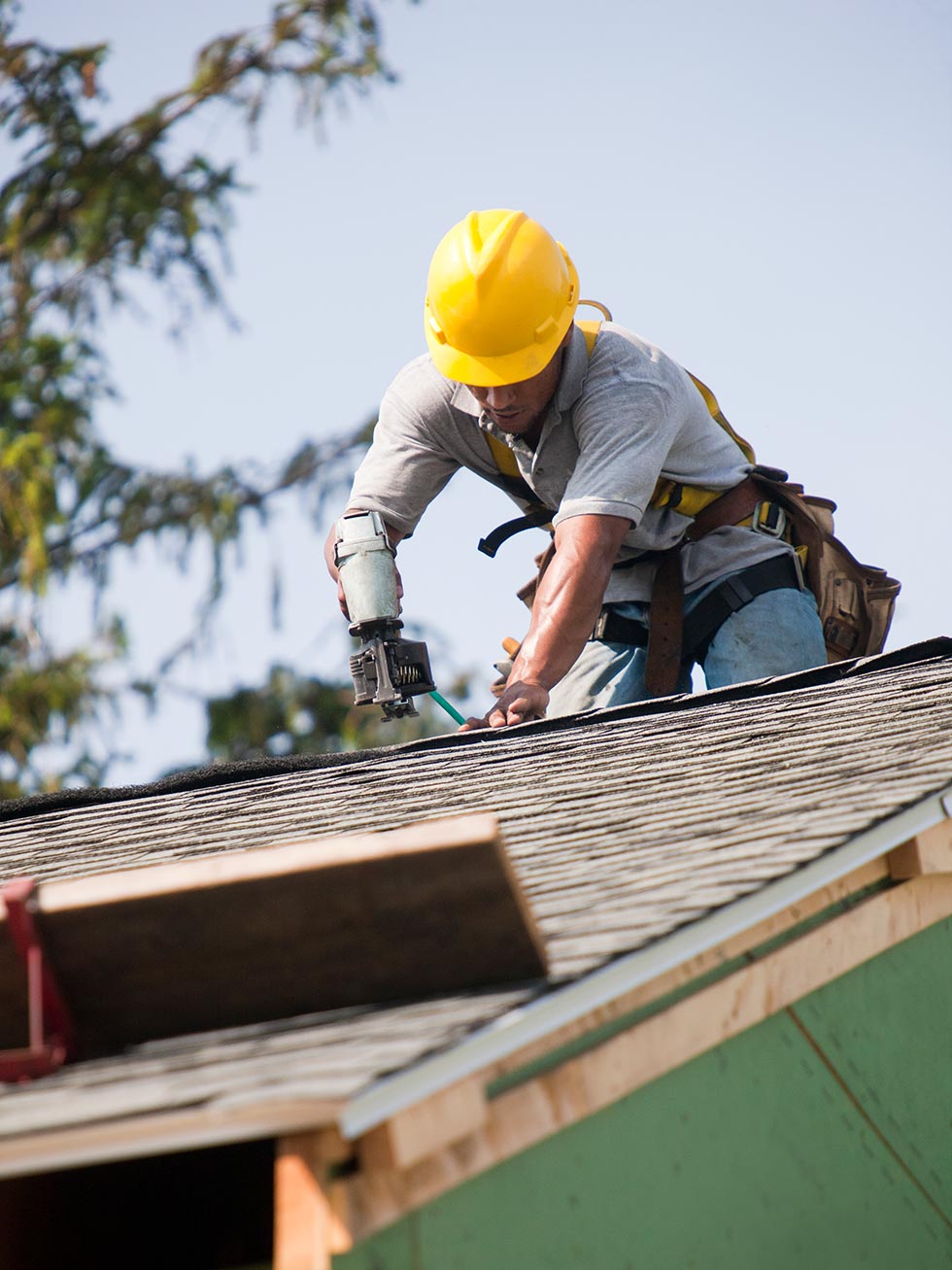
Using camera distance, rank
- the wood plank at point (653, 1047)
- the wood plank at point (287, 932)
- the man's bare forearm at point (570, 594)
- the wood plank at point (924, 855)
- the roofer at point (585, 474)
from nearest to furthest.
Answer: the wood plank at point (653, 1047), the wood plank at point (287, 932), the wood plank at point (924, 855), the man's bare forearm at point (570, 594), the roofer at point (585, 474)

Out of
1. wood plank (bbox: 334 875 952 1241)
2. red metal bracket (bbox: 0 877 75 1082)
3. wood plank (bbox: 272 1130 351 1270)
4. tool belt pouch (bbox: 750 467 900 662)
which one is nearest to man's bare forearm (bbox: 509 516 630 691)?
tool belt pouch (bbox: 750 467 900 662)

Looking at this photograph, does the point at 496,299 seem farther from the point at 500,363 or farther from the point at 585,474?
the point at 585,474

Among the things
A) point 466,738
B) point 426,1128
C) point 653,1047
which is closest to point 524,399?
point 466,738

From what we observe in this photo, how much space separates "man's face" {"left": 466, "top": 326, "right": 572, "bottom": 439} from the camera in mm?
5352

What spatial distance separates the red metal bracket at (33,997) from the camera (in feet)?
7.89

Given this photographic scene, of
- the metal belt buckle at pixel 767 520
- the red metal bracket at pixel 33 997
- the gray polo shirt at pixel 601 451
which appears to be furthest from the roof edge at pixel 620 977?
the metal belt buckle at pixel 767 520

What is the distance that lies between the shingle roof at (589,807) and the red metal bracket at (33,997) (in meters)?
0.06

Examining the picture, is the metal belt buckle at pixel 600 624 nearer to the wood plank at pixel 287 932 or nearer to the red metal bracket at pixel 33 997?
the wood plank at pixel 287 932

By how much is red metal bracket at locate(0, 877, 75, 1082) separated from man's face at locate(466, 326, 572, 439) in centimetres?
327

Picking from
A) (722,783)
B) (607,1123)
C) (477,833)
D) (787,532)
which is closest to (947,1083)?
(722,783)

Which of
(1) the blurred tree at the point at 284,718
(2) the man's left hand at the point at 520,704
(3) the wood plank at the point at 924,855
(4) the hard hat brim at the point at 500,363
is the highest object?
(1) the blurred tree at the point at 284,718

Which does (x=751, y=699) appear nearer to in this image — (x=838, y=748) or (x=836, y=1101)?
(x=838, y=748)

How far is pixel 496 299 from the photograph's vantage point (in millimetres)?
5305

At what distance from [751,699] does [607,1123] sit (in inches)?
110
